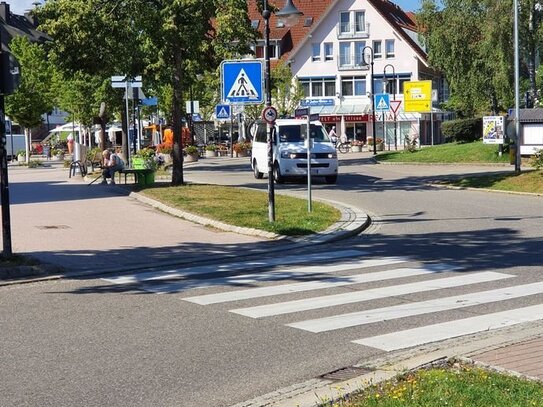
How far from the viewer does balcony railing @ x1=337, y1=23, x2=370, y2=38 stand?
258 feet

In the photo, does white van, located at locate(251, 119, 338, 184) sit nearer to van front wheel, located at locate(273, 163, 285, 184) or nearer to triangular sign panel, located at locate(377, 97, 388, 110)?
van front wheel, located at locate(273, 163, 285, 184)

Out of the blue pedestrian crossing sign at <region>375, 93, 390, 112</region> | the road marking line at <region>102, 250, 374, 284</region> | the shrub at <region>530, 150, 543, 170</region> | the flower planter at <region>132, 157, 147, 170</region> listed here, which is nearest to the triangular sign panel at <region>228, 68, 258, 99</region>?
the road marking line at <region>102, 250, 374, 284</region>

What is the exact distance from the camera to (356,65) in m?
79.6

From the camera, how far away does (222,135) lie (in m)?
88.9

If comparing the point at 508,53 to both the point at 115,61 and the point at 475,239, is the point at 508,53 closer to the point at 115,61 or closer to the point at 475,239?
the point at 115,61

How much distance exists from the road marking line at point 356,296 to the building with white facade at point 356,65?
216 feet

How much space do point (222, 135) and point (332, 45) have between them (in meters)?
15.5

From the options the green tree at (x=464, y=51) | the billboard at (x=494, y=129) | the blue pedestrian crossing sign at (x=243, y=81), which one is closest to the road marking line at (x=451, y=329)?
the blue pedestrian crossing sign at (x=243, y=81)

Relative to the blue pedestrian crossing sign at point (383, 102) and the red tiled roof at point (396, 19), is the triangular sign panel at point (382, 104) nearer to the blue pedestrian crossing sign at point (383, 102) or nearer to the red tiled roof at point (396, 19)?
the blue pedestrian crossing sign at point (383, 102)

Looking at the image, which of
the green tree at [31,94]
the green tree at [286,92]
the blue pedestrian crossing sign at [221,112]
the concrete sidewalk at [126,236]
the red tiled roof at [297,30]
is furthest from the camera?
the red tiled roof at [297,30]

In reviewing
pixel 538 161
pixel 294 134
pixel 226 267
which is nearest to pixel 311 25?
pixel 294 134

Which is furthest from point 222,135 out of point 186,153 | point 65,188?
point 65,188

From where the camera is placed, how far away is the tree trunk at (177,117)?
25.7m

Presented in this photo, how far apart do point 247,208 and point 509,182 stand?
1078cm
